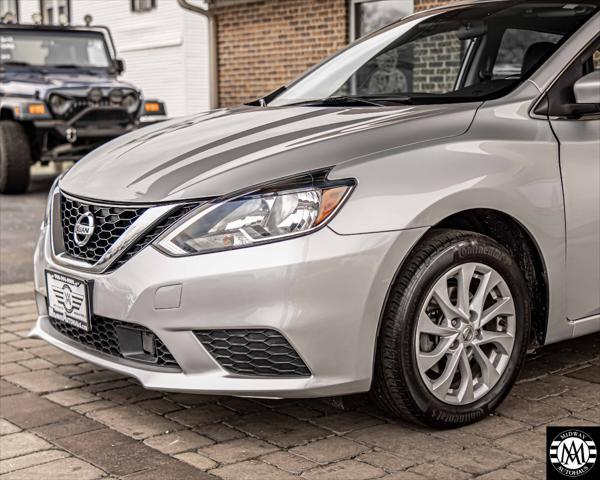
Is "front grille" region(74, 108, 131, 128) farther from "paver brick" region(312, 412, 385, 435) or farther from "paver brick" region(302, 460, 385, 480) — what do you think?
"paver brick" region(302, 460, 385, 480)

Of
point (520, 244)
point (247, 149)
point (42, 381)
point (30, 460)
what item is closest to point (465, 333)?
point (520, 244)

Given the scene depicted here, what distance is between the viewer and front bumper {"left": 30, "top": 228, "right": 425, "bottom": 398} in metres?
3.17

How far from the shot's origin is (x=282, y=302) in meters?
3.17

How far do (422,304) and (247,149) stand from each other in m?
0.84

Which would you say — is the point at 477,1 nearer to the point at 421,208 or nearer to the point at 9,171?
the point at 421,208

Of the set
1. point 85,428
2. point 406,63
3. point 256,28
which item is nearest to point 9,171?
point 256,28

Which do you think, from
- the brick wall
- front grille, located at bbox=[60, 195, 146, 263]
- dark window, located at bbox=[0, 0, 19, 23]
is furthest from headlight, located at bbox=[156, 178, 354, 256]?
dark window, located at bbox=[0, 0, 19, 23]

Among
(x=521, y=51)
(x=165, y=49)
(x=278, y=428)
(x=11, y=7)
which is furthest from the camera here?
(x=11, y=7)

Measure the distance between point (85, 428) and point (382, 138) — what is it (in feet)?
5.06

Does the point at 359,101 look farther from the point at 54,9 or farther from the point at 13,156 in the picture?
the point at 54,9

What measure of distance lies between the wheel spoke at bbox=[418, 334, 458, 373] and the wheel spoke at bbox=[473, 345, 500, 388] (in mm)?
136

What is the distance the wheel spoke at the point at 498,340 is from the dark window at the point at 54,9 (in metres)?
19.6

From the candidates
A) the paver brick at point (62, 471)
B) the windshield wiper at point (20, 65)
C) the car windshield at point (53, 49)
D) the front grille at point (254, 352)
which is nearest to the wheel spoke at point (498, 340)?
the front grille at point (254, 352)

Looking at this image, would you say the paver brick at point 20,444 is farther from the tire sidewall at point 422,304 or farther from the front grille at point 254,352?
the tire sidewall at point 422,304
